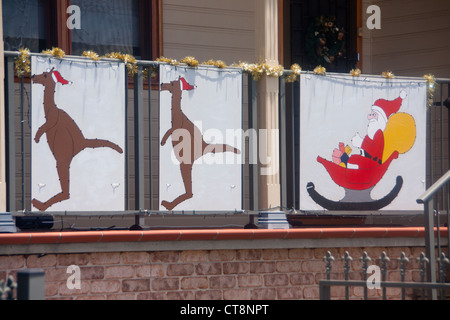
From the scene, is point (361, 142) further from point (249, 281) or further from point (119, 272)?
point (119, 272)

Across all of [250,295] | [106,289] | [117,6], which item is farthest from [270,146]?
[117,6]

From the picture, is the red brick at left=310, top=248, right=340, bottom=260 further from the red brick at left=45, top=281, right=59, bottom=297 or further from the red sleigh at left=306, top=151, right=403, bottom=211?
the red brick at left=45, top=281, right=59, bottom=297

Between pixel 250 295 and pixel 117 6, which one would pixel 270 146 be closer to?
pixel 250 295

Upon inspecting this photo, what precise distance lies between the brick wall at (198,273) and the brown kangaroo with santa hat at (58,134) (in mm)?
592

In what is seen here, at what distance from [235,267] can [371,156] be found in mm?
1894

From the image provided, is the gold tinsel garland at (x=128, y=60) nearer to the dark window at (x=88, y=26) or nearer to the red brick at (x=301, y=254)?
the dark window at (x=88, y=26)

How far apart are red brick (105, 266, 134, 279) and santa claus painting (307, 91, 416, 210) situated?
203 cm

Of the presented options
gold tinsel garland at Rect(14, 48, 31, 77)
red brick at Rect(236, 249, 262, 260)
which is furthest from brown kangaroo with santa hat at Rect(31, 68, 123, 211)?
red brick at Rect(236, 249, 262, 260)

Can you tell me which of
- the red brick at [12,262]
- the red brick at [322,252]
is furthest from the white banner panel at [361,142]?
the red brick at [12,262]

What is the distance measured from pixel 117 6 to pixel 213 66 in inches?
96.9

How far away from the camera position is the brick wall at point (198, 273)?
7070 mm

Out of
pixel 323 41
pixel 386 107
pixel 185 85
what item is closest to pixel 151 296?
pixel 185 85

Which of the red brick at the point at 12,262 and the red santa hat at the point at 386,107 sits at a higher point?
the red santa hat at the point at 386,107

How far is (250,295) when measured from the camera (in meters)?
7.83
